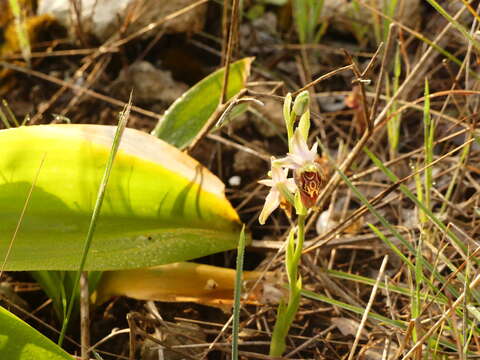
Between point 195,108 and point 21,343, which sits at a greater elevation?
point 195,108

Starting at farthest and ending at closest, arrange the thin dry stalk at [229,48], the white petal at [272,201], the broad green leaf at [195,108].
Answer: the broad green leaf at [195,108] < the thin dry stalk at [229,48] < the white petal at [272,201]

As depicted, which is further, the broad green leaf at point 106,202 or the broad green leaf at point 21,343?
the broad green leaf at point 106,202

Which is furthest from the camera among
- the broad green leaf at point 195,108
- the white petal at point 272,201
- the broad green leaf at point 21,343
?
the broad green leaf at point 195,108

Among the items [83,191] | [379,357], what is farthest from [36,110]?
[379,357]

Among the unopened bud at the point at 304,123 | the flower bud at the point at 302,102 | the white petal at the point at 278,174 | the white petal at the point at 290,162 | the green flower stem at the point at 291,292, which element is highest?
the flower bud at the point at 302,102

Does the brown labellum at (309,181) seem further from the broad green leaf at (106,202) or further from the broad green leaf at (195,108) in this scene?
the broad green leaf at (195,108)

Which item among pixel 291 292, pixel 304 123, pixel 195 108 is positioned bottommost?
pixel 291 292

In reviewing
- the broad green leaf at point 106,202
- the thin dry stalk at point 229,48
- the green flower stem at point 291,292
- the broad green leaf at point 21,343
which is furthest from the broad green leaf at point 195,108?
the broad green leaf at point 21,343

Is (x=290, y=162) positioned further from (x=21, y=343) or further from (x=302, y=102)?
(x=21, y=343)

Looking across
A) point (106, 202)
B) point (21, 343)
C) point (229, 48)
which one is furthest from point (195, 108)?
point (21, 343)
